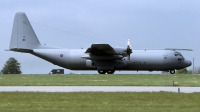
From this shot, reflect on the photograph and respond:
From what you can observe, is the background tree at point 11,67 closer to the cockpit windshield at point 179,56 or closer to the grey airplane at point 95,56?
the grey airplane at point 95,56

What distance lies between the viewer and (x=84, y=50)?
2197 inches

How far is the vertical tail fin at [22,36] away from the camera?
56250 millimetres

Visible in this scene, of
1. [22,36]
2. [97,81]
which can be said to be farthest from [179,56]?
[97,81]

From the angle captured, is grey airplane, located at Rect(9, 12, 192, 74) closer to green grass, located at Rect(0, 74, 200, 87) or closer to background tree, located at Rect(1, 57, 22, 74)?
green grass, located at Rect(0, 74, 200, 87)

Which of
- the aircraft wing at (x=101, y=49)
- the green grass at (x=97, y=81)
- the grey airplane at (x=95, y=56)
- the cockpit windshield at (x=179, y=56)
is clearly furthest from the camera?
the cockpit windshield at (x=179, y=56)
